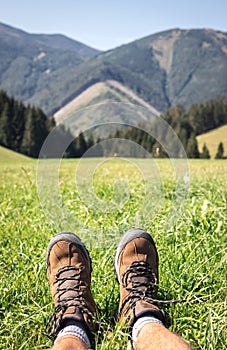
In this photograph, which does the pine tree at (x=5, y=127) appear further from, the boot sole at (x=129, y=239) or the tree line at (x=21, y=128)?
the boot sole at (x=129, y=239)

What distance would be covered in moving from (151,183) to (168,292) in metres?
3.88

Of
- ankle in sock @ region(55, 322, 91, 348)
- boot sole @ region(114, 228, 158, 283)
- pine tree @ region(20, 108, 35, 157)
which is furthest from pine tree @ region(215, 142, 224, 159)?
ankle in sock @ region(55, 322, 91, 348)

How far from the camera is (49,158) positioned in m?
4.02

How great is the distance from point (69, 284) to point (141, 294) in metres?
0.43

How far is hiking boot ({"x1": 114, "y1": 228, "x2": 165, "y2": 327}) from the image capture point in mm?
2297

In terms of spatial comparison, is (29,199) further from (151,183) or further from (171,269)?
(171,269)

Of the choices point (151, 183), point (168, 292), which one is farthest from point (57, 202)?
point (168, 292)

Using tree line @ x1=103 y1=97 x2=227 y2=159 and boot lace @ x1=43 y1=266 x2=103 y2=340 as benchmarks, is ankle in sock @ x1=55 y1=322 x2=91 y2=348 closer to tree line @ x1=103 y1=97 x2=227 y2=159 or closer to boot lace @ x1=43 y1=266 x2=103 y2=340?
boot lace @ x1=43 y1=266 x2=103 y2=340

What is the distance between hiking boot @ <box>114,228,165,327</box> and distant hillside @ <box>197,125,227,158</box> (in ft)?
253

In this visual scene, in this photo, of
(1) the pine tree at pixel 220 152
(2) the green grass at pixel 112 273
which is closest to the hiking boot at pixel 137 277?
(2) the green grass at pixel 112 273

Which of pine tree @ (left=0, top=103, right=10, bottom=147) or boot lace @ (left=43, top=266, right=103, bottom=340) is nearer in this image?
boot lace @ (left=43, top=266, right=103, bottom=340)

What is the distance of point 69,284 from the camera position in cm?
254

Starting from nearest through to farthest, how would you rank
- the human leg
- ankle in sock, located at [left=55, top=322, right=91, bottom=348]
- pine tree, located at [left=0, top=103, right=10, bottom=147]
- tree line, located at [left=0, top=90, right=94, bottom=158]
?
1. the human leg
2. ankle in sock, located at [left=55, top=322, right=91, bottom=348]
3. tree line, located at [left=0, top=90, right=94, bottom=158]
4. pine tree, located at [left=0, top=103, right=10, bottom=147]

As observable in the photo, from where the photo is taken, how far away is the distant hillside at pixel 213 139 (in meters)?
80.9
